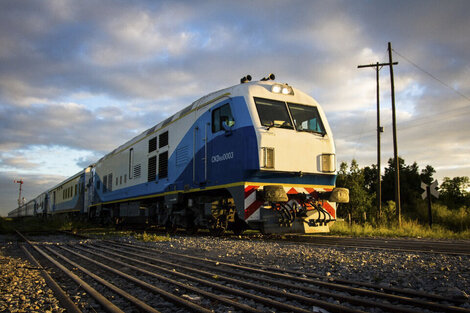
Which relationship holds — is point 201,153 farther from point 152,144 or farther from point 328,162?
point 152,144

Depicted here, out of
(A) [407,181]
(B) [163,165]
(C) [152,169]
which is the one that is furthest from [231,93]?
(A) [407,181]

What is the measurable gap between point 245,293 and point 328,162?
6.15m

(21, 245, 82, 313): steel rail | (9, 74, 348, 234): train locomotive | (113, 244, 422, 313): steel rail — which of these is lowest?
(21, 245, 82, 313): steel rail

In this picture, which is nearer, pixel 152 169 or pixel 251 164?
pixel 251 164

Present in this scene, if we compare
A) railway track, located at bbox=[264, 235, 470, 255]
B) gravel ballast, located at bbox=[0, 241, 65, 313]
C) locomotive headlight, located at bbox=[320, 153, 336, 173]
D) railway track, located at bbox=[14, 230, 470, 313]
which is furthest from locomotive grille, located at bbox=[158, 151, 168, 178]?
railway track, located at bbox=[14, 230, 470, 313]

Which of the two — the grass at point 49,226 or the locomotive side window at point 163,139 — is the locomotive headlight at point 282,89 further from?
the grass at point 49,226

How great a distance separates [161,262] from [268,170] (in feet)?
10.9

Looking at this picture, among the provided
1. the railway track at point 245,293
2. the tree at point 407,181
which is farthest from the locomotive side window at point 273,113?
the tree at point 407,181

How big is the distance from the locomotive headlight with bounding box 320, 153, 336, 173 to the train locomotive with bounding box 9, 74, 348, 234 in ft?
0.08

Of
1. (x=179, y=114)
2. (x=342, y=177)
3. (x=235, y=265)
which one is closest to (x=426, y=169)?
(x=342, y=177)

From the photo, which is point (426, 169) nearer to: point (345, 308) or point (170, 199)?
point (170, 199)

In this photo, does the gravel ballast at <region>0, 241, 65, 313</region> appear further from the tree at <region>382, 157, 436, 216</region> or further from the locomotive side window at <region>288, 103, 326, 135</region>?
the tree at <region>382, 157, 436, 216</region>

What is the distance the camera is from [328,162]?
931 cm

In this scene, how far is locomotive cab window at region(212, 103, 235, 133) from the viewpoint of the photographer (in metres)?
8.95
